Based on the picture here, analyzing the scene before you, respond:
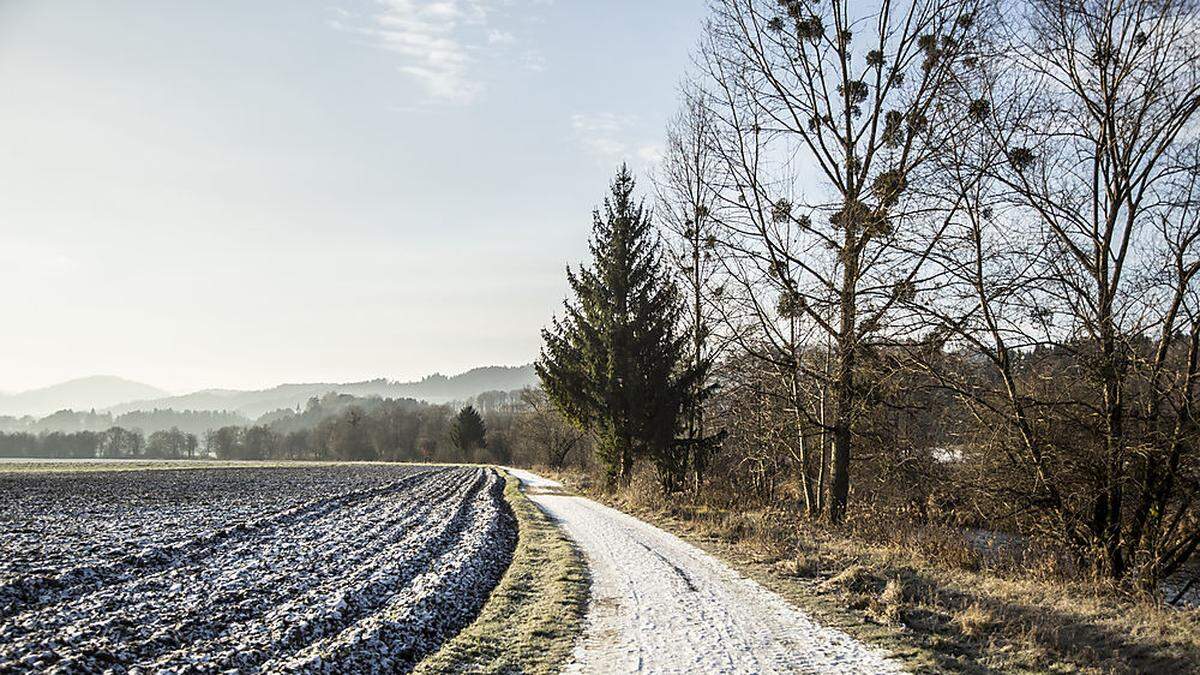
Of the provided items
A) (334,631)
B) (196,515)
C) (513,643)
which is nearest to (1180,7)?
(513,643)

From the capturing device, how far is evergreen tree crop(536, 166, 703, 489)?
90.0ft

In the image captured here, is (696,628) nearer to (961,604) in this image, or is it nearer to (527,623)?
(527,623)

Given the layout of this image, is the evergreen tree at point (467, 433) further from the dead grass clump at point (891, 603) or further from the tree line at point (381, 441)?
the dead grass clump at point (891, 603)

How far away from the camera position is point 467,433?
90.9 metres

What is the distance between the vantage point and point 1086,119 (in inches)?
448

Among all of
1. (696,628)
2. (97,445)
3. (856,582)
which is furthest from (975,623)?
(97,445)

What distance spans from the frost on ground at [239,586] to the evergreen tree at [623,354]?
24.8 feet

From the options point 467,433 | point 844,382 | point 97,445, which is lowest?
point 97,445

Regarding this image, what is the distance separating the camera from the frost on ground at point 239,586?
A: 7027mm

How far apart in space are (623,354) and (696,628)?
1986cm

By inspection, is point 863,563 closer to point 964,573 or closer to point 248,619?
point 964,573

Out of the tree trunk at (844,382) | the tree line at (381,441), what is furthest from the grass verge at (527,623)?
the tree line at (381,441)

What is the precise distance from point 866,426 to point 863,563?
243 inches

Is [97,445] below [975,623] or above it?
below
